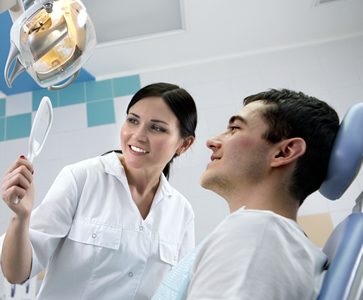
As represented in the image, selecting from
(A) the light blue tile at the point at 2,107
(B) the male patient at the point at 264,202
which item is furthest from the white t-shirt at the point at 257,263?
(A) the light blue tile at the point at 2,107

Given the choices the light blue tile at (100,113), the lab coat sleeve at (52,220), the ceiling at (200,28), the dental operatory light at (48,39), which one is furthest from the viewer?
the light blue tile at (100,113)

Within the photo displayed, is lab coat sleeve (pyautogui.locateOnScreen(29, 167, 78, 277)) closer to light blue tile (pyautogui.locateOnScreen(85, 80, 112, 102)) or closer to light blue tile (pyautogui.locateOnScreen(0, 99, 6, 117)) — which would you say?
light blue tile (pyautogui.locateOnScreen(85, 80, 112, 102))

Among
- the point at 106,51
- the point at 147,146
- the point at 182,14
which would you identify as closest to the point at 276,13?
the point at 182,14

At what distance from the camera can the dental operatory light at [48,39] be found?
77 cm

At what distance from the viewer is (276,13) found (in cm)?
250

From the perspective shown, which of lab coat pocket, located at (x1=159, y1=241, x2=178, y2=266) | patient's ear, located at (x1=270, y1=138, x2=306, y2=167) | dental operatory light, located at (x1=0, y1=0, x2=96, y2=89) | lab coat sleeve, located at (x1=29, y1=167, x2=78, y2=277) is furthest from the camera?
lab coat pocket, located at (x1=159, y1=241, x2=178, y2=266)

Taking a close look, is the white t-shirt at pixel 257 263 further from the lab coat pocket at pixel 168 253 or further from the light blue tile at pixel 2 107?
the light blue tile at pixel 2 107

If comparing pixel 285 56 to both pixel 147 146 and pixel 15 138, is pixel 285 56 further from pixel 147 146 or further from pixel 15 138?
pixel 15 138

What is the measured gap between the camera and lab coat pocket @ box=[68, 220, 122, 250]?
1.33 meters

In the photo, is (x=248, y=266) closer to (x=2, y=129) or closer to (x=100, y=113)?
(x=100, y=113)

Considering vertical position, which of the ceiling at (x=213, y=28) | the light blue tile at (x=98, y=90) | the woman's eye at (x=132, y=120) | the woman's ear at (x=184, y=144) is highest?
the ceiling at (x=213, y=28)

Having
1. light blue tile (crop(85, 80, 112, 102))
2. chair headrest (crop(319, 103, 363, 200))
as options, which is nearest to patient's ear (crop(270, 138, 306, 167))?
chair headrest (crop(319, 103, 363, 200))

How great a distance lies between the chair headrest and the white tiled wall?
1.55 meters

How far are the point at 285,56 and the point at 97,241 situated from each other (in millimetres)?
1950
